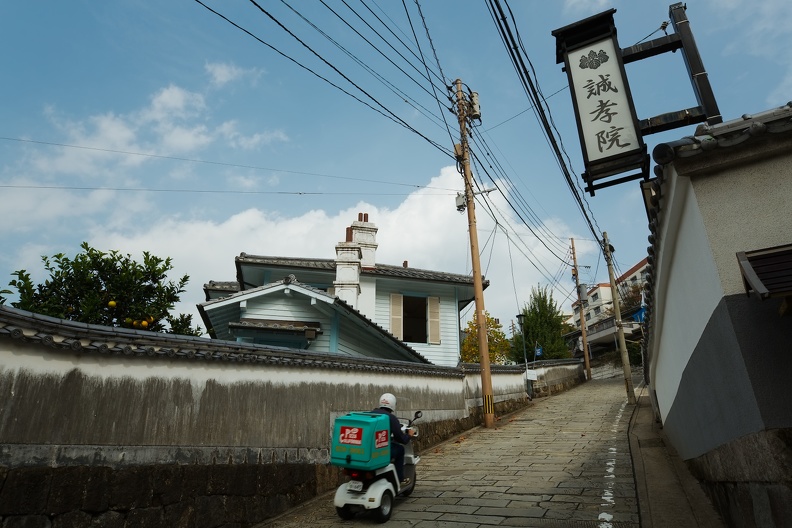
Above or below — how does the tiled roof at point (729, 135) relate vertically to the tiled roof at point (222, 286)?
below

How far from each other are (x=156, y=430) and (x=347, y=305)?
8.38 m

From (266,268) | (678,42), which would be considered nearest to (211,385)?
(678,42)

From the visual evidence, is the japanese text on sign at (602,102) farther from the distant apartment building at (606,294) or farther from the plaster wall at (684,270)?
the distant apartment building at (606,294)

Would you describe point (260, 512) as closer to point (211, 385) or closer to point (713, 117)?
point (211, 385)

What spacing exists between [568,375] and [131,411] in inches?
1227

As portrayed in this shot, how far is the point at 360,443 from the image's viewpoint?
623 cm

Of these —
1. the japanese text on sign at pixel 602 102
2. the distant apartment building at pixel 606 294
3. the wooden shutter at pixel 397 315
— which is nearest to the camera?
the japanese text on sign at pixel 602 102

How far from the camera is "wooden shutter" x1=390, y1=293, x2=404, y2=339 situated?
20.4 meters

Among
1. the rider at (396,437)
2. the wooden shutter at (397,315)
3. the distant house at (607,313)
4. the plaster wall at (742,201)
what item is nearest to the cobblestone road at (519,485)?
the rider at (396,437)

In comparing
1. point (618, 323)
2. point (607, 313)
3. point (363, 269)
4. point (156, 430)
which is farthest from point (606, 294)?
point (156, 430)

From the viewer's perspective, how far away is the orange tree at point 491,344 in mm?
34000

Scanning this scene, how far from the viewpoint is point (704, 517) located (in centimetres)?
582

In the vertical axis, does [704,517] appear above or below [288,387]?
below

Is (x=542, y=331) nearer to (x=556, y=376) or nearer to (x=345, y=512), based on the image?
(x=556, y=376)
